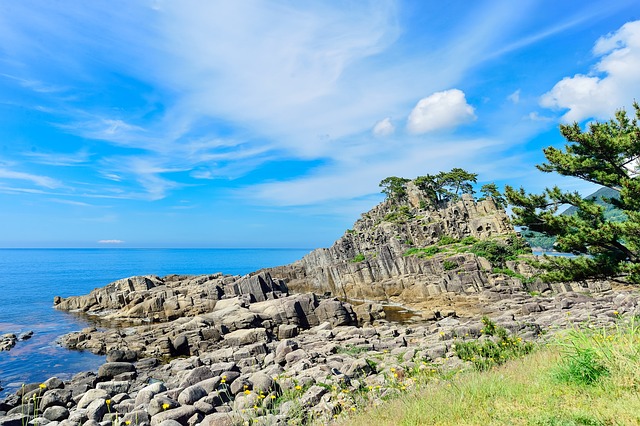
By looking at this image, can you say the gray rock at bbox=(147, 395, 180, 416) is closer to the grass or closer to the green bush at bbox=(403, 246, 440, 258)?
the grass

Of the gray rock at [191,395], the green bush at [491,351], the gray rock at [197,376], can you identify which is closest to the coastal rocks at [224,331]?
the gray rock at [197,376]

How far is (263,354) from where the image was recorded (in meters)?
21.8

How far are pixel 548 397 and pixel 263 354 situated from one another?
18.0 metres

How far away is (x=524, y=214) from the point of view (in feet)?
61.1

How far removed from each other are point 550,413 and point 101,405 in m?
14.9

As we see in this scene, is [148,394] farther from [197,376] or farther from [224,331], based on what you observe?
[224,331]

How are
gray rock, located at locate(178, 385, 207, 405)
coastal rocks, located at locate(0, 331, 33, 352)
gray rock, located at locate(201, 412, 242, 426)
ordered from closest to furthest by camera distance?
gray rock, located at locate(201, 412, 242, 426) < gray rock, located at locate(178, 385, 207, 405) < coastal rocks, located at locate(0, 331, 33, 352)

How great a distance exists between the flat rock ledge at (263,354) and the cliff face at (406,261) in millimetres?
3663

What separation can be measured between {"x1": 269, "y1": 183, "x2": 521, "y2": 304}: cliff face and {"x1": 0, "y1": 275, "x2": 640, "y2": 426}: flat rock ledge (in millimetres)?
3663

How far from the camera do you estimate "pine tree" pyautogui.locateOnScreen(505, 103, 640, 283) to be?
15633 millimetres

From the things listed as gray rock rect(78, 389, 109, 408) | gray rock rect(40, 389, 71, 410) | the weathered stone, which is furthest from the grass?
the weathered stone

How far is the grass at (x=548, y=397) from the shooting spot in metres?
5.47

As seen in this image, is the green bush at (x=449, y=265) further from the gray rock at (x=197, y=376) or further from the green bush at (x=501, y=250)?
the gray rock at (x=197, y=376)

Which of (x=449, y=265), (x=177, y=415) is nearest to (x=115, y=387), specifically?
(x=177, y=415)
